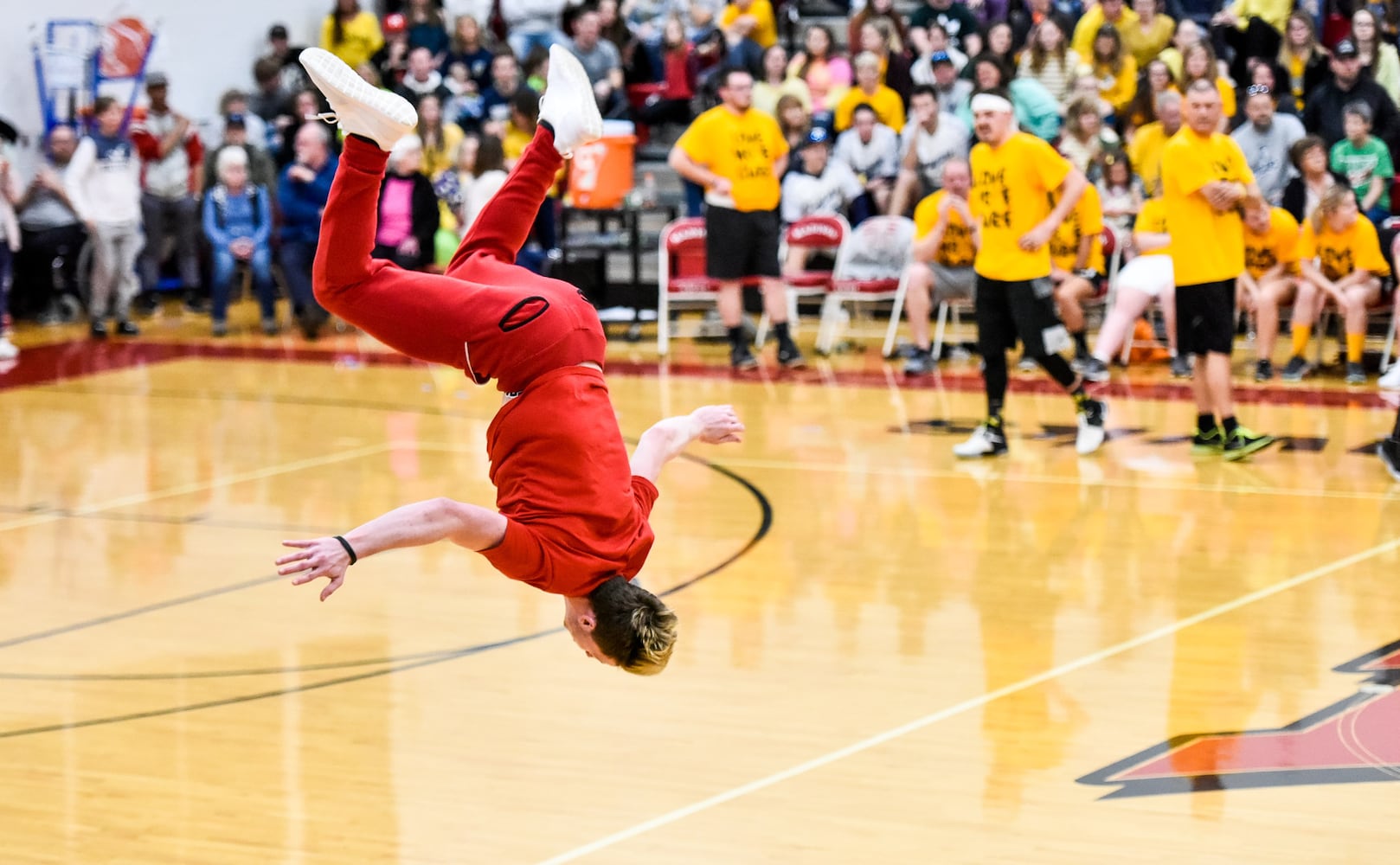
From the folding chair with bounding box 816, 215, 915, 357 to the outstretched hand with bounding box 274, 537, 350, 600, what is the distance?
9411 mm

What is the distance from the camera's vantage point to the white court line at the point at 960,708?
527cm

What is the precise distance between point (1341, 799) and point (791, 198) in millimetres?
9275

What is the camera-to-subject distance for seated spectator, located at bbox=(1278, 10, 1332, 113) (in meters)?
13.9

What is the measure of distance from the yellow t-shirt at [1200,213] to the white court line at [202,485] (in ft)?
14.8

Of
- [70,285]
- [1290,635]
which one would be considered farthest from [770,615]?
[70,285]

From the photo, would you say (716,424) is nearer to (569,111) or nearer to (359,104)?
(569,111)

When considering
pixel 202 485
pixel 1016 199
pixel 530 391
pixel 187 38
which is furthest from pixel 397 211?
pixel 530 391

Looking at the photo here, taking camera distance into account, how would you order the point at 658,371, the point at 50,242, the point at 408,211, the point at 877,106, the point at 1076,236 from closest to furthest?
1. the point at 1076,236
2. the point at 658,371
3. the point at 408,211
4. the point at 877,106
5. the point at 50,242

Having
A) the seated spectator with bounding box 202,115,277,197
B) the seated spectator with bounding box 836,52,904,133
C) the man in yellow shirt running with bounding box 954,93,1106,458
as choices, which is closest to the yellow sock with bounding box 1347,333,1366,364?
the man in yellow shirt running with bounding box 954,93,1106,458

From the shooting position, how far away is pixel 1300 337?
1196 cm

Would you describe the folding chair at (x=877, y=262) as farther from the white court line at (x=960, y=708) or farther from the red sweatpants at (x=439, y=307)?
the red sweatpants at (x=439, y=307)

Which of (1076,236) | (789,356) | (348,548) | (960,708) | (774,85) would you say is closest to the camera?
(348,548)

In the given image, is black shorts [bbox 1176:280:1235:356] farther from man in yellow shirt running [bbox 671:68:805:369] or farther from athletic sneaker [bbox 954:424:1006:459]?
man in yellow shirt running [bbox 671:68:805:369]

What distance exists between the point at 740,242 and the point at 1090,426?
3.42m
